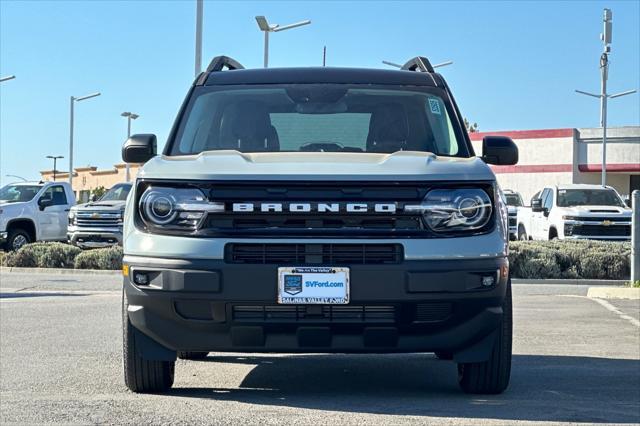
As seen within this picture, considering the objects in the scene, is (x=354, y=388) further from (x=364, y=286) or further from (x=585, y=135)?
(x=585, y=135)

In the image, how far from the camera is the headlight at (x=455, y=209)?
20.6 feet

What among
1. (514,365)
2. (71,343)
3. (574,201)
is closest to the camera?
(514,365)

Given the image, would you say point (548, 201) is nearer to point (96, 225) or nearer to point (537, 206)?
point (537, 206)

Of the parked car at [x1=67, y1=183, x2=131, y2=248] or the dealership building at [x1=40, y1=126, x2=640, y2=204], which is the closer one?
the parked car at [x1=67, y1=183, x2=131, y2=248]

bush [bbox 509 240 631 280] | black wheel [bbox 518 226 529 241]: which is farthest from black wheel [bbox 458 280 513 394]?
black wheel [bbox 518 226 529 241]

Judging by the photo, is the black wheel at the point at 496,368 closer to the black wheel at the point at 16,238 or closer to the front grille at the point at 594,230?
the front grille at the point at 594,230

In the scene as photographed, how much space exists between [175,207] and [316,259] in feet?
2.78

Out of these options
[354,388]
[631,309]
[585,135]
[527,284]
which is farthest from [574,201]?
[585,135]

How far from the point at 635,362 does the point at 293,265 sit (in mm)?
3803

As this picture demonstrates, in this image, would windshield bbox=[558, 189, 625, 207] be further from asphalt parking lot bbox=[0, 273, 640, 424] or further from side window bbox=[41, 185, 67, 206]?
asphalt parking lot bbox=[0, 273, 640, 424]

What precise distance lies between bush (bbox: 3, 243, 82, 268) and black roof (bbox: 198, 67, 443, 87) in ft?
52.2

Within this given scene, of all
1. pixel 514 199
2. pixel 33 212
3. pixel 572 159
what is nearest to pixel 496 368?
pixel 33 212

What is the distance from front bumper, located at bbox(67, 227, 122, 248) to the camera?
2731 cm

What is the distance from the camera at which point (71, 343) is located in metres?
9.99
